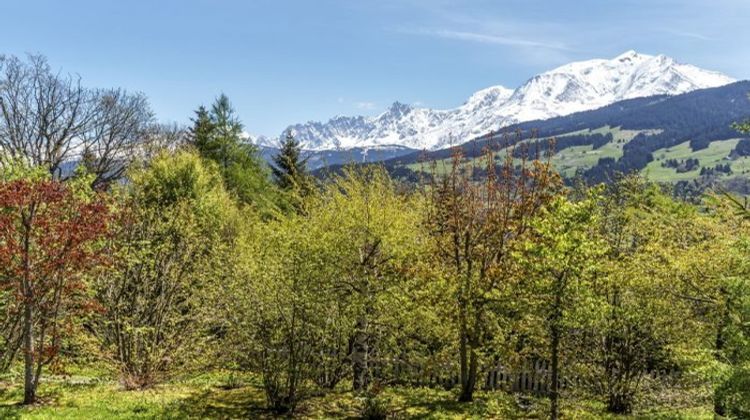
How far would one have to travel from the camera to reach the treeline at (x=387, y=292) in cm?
1282

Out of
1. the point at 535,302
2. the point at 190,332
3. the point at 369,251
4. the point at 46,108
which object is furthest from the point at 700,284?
the point at 46,108

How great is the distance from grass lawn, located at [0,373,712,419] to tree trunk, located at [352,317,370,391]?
55 cm

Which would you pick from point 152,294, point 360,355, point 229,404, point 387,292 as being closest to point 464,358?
point 360,355

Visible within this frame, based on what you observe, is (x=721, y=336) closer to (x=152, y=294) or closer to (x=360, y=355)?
(x=360, y=355)

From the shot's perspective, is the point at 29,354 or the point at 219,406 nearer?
the point at 29,354

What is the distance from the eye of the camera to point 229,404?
48.9ft

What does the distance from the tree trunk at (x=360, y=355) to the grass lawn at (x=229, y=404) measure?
0.55m

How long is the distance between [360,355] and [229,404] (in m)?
3.88

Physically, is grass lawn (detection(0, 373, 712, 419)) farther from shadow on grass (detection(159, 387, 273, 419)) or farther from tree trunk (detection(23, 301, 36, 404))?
tree trunk (detection(23, 301, 36, 404))

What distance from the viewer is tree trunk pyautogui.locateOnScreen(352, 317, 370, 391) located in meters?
15.3

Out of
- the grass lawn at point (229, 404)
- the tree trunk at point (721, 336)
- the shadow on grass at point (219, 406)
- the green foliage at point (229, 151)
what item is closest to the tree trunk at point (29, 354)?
the grass lawn at point (229, 404)

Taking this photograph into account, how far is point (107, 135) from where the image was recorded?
149 ft

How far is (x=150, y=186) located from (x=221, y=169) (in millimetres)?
18001

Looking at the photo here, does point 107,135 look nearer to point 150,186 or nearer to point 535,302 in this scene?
point 150,186
